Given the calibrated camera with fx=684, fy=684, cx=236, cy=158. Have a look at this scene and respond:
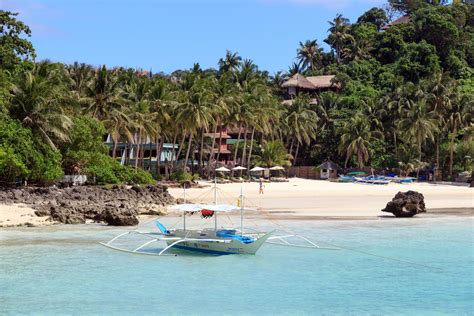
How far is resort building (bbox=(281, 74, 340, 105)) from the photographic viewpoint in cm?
10944

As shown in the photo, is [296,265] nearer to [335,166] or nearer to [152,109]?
[152,109]

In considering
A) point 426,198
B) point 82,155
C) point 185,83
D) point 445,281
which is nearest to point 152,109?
point 185,83

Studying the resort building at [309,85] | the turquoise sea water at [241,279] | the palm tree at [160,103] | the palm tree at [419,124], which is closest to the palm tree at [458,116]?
the palm tree at [419,124]

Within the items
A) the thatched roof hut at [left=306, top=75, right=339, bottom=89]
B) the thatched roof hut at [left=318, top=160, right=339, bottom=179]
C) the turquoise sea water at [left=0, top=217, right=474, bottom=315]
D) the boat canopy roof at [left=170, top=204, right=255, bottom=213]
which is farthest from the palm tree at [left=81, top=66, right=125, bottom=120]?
the thatched roof hut at [left=306, top=75, right=339, bottom=89]

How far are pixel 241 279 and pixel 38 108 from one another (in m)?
28.8

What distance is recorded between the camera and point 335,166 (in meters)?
88.8

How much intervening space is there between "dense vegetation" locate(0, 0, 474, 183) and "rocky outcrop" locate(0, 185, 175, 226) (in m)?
2.27

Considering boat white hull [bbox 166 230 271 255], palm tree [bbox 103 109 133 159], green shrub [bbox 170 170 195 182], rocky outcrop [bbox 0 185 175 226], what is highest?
palm tree [bbox 103 109 133 159]

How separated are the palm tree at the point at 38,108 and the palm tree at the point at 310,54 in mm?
80466

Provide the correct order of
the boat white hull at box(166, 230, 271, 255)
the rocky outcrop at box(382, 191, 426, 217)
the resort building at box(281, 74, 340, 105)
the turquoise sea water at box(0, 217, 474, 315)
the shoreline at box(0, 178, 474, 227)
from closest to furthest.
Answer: the turquoise sea water at box(0, 217, 474, 315), the boat white hull at box(166, 230, 271, 255), the shoreline at box(0, 178, 474, 227), the rocky outcrop at box(382, 191, 426, 217), the resort building at box(281, 74, 340, 105)

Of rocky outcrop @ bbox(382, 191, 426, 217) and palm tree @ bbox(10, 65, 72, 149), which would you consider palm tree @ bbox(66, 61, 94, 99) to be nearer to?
palm tree @ bbox(10, 65, 72, 149)

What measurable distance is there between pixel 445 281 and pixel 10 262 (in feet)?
54.1

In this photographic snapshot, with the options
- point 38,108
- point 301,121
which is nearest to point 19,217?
point 38,108

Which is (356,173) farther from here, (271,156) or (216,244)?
(216,244)
